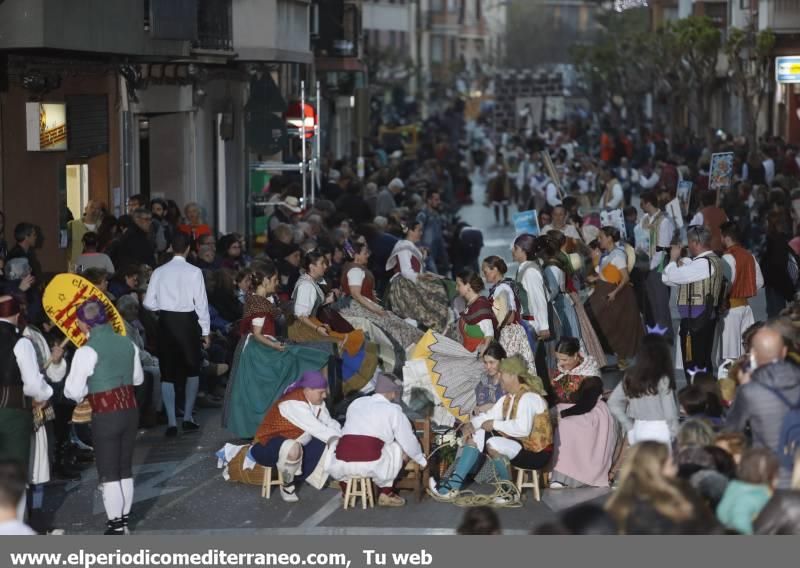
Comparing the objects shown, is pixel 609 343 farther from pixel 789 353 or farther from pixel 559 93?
pixel 559 93

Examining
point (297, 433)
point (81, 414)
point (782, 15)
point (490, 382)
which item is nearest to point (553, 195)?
point (782, 15)

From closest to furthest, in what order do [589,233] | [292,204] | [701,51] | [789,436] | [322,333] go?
[789,436] → [322,333] → [589,233] → [292,204] → [701,51]

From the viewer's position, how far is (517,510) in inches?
517

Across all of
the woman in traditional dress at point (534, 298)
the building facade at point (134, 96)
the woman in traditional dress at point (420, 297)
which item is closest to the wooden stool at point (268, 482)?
the woman in traditional dress at point (534, 298)

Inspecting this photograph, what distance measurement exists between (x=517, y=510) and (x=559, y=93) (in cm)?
5116

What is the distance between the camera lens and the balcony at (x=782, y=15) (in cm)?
4134

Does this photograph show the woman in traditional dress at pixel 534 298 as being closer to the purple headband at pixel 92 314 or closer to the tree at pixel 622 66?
the purple headband at pixel 92 314

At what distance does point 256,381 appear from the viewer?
15.1m

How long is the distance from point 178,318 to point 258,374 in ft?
3.90

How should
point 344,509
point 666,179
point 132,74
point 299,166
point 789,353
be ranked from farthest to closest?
1. point 666,179
2. point 299,166
3. point 132,74
4. point 344,509
5. point 789,353

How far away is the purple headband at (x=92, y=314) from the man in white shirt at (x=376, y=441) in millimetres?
1979

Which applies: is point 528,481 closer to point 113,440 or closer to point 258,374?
point 258,374

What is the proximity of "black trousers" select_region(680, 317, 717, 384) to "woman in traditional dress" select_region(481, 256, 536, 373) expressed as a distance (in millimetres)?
1950

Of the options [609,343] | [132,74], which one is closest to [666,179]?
[132,74]
